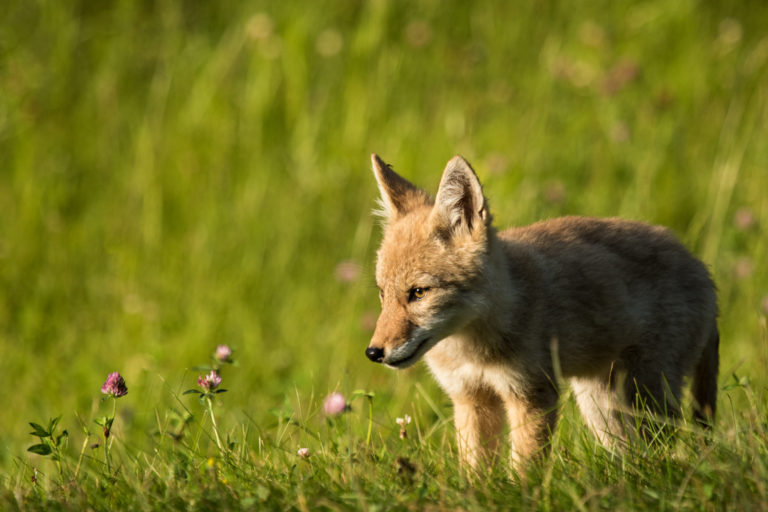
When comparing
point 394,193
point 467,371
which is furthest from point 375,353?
point 394,193

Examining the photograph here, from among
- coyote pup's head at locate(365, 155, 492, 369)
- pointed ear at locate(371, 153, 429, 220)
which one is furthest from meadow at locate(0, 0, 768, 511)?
coyote pup's head at locate(365, 155, 492, 369)

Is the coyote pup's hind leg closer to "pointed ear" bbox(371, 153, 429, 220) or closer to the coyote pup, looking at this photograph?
the coyote pup

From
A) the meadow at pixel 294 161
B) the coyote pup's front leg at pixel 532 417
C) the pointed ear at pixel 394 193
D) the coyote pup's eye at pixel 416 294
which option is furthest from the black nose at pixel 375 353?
the meadow at pixel 294 161

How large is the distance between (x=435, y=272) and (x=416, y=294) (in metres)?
0.12

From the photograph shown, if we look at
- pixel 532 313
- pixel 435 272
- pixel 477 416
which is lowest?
pixel 477 416

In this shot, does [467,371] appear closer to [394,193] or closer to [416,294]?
[416,294]

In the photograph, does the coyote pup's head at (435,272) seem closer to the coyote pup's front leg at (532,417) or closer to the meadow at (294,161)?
the coyote pup's front leg at (532,417)

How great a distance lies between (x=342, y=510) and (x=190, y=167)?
532 centimetres

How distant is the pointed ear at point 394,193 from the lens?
4.20m

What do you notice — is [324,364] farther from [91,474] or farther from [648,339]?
[91,474]

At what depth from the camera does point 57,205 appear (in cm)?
727

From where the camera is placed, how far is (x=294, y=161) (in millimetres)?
7449

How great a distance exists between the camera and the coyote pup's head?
361 cm

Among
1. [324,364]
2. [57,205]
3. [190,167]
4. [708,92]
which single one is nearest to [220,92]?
[190,167]
